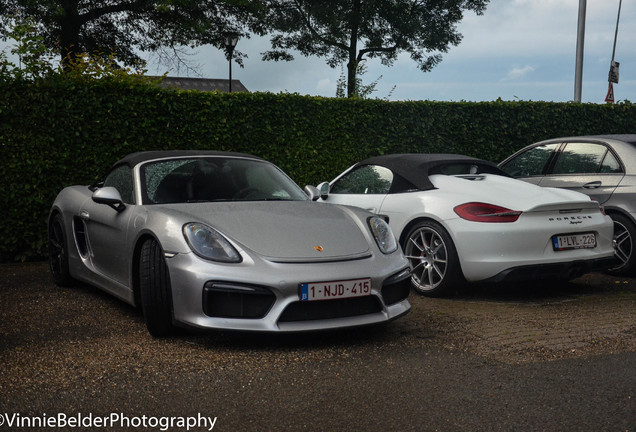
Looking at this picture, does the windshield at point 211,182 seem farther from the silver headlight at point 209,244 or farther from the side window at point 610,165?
the side window at point 610,165

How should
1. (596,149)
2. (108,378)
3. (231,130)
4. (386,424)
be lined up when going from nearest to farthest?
1. (386,424)
2. (108,378)
3. (596,149)
4. (231,130)

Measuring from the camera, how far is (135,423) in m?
3.46

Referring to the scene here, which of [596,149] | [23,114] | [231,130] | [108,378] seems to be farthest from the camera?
[231,130]

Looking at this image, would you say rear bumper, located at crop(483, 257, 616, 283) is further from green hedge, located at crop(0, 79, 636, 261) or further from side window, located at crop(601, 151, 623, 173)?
green hedge, located at crop(0, 79, 636, 261)

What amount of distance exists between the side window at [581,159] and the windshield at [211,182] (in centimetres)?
393

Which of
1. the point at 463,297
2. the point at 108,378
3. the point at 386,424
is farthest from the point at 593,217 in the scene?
the point at 108,378

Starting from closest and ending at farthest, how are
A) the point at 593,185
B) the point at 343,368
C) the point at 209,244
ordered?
the point at 343,368 < the point at 209,244 < the point at 593,185

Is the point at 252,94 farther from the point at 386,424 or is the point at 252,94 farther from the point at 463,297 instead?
the point at 386,424

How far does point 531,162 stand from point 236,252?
5414 mm

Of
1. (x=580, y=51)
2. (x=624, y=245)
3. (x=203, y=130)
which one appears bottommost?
(x=624, y=245)

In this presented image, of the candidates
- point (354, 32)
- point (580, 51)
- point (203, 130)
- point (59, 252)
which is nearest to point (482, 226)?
point (59, 252)

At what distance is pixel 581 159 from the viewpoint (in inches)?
334

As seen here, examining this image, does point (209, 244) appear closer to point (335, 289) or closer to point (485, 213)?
point (335, 289)

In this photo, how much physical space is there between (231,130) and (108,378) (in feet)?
22.1
